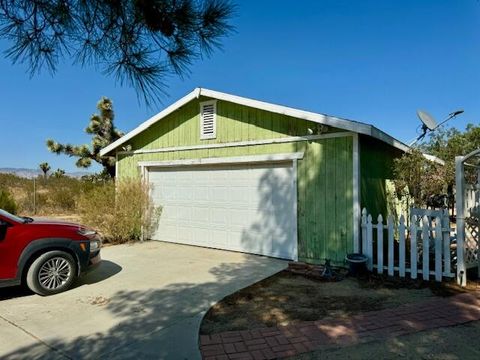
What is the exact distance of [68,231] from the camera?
17.2 feet

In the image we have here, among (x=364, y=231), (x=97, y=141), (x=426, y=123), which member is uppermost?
(x=97, y=141)

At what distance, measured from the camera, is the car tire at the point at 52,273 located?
15.9ft

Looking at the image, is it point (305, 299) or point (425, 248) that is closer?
→ point (305, 299)

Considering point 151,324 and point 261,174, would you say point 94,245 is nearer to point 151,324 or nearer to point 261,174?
point 151,324

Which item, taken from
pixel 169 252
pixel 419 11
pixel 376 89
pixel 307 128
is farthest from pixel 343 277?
pixel 376 89

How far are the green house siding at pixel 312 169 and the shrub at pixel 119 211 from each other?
2331mm

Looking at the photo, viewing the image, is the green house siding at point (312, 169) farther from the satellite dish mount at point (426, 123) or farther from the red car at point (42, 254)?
the red car at point (42, 254)

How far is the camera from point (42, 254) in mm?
4953

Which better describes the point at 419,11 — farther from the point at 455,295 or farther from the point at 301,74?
the point at 455,295

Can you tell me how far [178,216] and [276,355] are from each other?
21.1ft

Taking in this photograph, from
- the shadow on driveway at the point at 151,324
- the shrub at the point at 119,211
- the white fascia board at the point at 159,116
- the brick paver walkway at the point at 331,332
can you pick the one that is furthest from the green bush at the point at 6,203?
the brick paver walkway at the point at 331,332

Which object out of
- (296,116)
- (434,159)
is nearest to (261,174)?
(296,116)

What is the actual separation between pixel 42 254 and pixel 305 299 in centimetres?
376

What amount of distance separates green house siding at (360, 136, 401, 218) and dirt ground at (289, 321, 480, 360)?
3305mm
